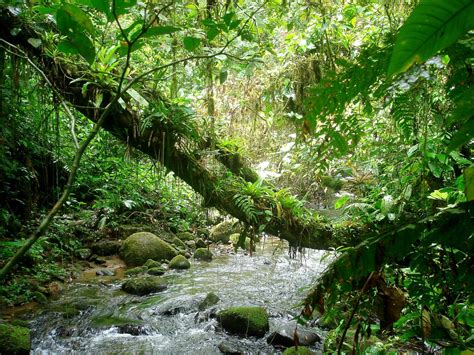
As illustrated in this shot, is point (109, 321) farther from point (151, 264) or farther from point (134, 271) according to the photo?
point (151, 264)

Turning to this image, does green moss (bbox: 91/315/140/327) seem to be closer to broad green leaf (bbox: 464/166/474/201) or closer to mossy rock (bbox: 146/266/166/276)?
mossy rock (bbox: 146/266/166/276)

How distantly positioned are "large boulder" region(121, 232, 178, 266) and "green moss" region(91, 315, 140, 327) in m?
2.06

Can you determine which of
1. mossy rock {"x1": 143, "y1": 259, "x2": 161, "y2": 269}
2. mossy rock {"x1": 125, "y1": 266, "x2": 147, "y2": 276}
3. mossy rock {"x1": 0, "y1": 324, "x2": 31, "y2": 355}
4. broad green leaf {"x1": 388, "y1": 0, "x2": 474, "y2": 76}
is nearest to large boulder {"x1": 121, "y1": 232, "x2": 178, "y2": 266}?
mossy rock {"x1": 143, "y1": 259, "x2": 161, "y2": 269}

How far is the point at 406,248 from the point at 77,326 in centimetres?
424

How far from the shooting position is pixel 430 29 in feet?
1.87

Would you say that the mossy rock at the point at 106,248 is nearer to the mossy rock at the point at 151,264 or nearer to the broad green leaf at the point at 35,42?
the mossy rock at the point at 151,264

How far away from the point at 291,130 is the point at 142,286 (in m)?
3.07

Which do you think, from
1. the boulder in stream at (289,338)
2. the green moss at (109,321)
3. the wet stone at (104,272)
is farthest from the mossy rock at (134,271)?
the boulder in stream at (289,338)

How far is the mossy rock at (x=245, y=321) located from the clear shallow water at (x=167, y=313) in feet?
0.31

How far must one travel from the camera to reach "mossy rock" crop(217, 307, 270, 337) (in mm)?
4188

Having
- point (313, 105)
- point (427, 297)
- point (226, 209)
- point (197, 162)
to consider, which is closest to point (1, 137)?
point (197, 162)

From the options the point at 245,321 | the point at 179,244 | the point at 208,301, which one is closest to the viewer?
the point at 245,321

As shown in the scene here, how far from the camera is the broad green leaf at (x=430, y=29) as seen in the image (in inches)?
21.7

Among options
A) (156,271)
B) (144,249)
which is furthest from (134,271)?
(144,249)
